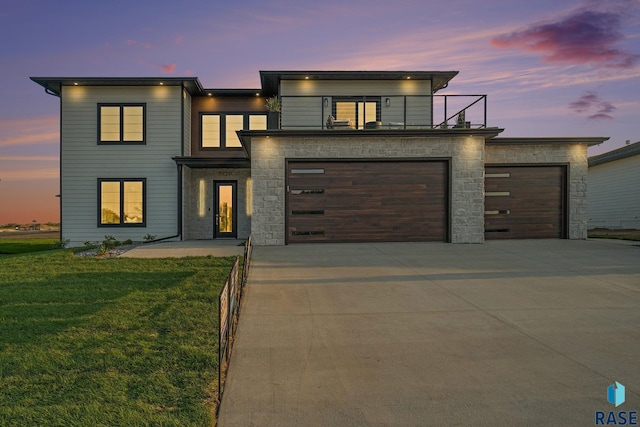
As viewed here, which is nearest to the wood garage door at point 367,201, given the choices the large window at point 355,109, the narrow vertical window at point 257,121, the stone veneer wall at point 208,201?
the large window at point 355,109

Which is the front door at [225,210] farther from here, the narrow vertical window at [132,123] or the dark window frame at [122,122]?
the narrow vertical window at [132,123]

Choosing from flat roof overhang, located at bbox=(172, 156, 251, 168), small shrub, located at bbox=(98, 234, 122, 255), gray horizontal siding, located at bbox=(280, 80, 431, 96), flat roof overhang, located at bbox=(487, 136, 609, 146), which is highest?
gray horizontal siding, located at bbox=(280, 80, 431, 96)

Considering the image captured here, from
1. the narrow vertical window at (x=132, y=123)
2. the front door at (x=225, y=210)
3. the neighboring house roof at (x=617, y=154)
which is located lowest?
the front door at (x=225, y=210)

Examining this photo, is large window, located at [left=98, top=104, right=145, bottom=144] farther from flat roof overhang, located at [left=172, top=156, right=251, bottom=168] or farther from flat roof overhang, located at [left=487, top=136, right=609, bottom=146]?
flat roof overhang, located at [left=487, top=136, right=609, bottom=146]

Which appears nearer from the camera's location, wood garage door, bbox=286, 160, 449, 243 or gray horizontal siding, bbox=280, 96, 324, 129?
wood garage door, bbox=286, 160, 449, 243

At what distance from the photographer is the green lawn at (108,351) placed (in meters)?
2.93

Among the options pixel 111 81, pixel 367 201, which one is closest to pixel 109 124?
pixel 111 81

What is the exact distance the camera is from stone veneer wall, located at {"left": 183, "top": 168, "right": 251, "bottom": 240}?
1727 centimetres

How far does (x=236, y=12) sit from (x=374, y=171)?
7.03 m

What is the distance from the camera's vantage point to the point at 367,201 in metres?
13.0

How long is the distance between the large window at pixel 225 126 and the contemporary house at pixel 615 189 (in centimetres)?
1876

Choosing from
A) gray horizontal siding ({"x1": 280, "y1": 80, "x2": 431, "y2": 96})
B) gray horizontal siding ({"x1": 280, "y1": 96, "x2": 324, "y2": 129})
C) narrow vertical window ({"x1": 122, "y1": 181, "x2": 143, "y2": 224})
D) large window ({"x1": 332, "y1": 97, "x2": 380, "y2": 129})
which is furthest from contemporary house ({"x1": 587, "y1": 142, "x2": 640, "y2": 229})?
narrow vertical window ({"x1": 122, "y1": 181, "x2": 143, "y2": 224})

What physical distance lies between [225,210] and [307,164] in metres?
5.99

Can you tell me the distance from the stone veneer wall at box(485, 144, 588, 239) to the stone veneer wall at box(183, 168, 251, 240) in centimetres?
983
